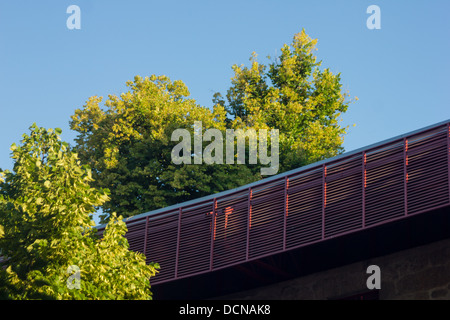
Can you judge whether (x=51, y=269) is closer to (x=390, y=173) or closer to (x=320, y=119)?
(x=390, y=173)

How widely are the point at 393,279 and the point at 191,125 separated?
1925 cm

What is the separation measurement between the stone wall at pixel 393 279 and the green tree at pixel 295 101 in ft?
56.1

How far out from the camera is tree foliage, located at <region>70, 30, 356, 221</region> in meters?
34.5

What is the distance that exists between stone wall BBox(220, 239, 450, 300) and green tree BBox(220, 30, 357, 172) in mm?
17101

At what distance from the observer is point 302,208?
1958 cm

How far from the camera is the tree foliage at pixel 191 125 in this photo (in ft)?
113

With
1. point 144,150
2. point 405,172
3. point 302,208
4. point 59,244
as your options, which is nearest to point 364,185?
point 405,172

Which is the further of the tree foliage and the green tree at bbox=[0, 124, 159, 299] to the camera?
the tree foliage

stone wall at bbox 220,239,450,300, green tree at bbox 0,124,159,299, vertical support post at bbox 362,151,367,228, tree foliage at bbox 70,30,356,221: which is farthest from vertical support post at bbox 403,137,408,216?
tree foliage at bbox 70,30,356,221

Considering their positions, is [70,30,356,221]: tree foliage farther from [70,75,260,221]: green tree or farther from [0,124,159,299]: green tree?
[0,124,159,299]: green tree

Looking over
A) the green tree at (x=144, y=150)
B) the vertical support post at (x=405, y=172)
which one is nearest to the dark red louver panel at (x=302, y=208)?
the vertical support post at (x=405, y=172)

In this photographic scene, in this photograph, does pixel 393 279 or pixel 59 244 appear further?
pixel 393 279

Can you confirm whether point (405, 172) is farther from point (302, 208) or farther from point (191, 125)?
point (191, 125)

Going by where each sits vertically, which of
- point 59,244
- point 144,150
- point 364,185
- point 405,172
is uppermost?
point 144,150
